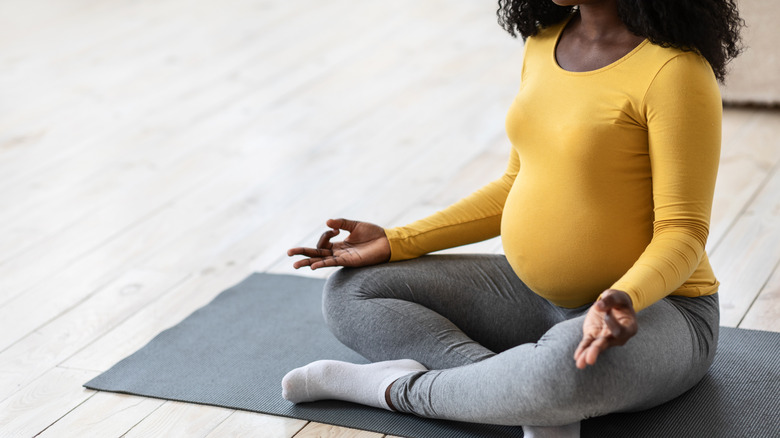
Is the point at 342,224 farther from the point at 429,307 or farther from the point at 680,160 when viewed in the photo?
the point at 680,160

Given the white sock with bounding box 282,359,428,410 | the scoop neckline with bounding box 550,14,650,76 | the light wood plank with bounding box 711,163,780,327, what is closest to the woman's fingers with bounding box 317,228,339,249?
the white sock with bounding box 282,359,428,410

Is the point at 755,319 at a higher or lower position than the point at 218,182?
lower

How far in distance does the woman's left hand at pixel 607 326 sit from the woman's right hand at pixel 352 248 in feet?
1.64

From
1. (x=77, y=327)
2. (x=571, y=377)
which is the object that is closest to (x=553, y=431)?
(x=571, y=377)

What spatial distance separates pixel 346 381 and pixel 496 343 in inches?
10.1

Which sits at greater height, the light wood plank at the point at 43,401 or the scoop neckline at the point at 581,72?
the scoop neckline at the point at 581,72

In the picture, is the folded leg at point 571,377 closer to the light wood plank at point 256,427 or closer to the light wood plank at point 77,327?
the light wood plank at point 256,427

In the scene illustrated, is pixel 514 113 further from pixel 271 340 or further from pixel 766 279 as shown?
pixel 766 279

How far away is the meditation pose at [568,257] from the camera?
3.84ft

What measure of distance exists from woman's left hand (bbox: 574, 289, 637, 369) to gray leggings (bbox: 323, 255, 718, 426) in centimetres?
6

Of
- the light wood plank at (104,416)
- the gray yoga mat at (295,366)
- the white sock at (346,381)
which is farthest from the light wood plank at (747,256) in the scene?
the light wood plank at (104,416)

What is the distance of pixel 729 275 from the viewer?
188 centimetres

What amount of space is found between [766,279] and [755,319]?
19 cm

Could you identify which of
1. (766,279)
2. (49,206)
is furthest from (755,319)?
(49,206)
